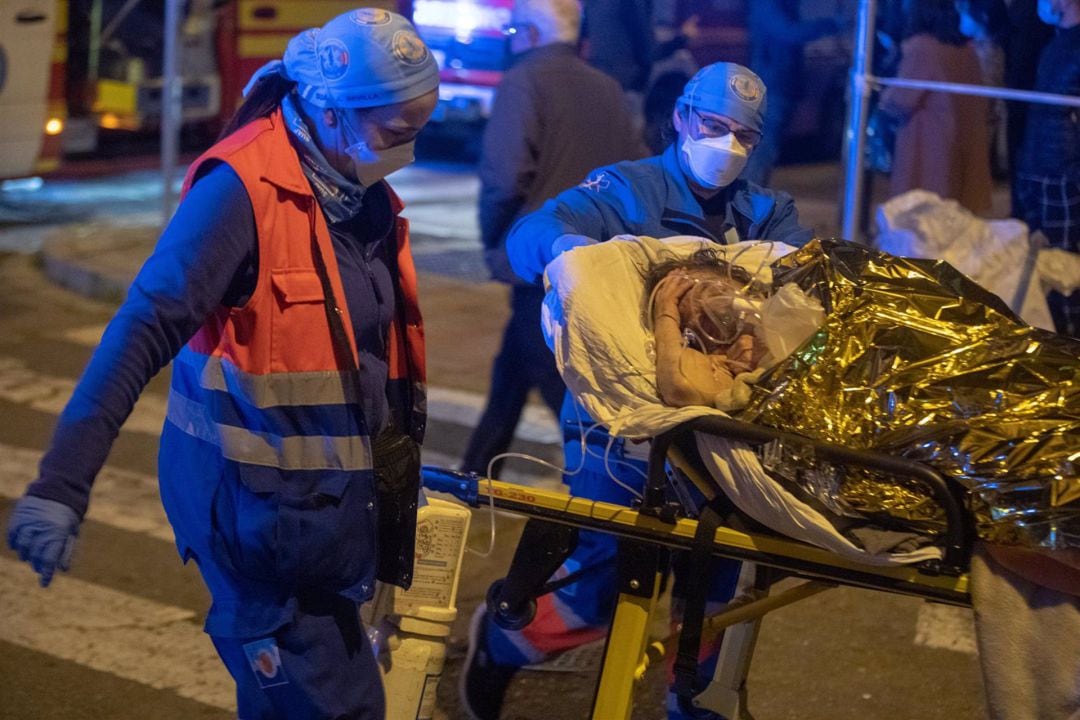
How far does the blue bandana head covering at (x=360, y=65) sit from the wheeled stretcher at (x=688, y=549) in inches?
33.8

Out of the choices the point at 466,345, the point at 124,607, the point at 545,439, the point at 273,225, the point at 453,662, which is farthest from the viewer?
the point at 466,345

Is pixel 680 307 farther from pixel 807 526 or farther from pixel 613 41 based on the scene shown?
pixel 613 41

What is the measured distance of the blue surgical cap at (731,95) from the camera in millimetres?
3652

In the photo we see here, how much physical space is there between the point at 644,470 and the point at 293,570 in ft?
3.69

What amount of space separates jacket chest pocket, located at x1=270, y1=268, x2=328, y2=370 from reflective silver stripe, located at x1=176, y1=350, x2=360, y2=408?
3cm

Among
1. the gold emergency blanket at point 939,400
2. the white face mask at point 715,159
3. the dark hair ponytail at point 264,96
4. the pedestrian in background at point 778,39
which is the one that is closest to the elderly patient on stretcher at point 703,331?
the gold emergency blanket at point 939,400

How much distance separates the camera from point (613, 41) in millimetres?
9492

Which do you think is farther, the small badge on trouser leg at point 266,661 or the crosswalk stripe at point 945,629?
the crosswalk stripe at point 945,629

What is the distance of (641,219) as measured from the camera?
3.72m

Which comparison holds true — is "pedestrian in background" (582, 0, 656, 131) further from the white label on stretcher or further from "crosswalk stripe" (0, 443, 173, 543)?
the white label on stretcher

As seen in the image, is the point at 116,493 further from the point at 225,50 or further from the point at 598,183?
the point at 225,50

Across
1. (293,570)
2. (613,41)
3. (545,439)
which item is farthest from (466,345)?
(293,570)

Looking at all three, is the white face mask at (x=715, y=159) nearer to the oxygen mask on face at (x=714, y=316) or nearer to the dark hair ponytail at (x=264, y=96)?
the oxygen mask on face at (x=714, y=316)

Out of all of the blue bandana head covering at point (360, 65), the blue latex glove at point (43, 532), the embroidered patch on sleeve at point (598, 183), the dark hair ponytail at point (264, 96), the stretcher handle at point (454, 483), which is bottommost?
the stretcher handle at point (454, 483)
